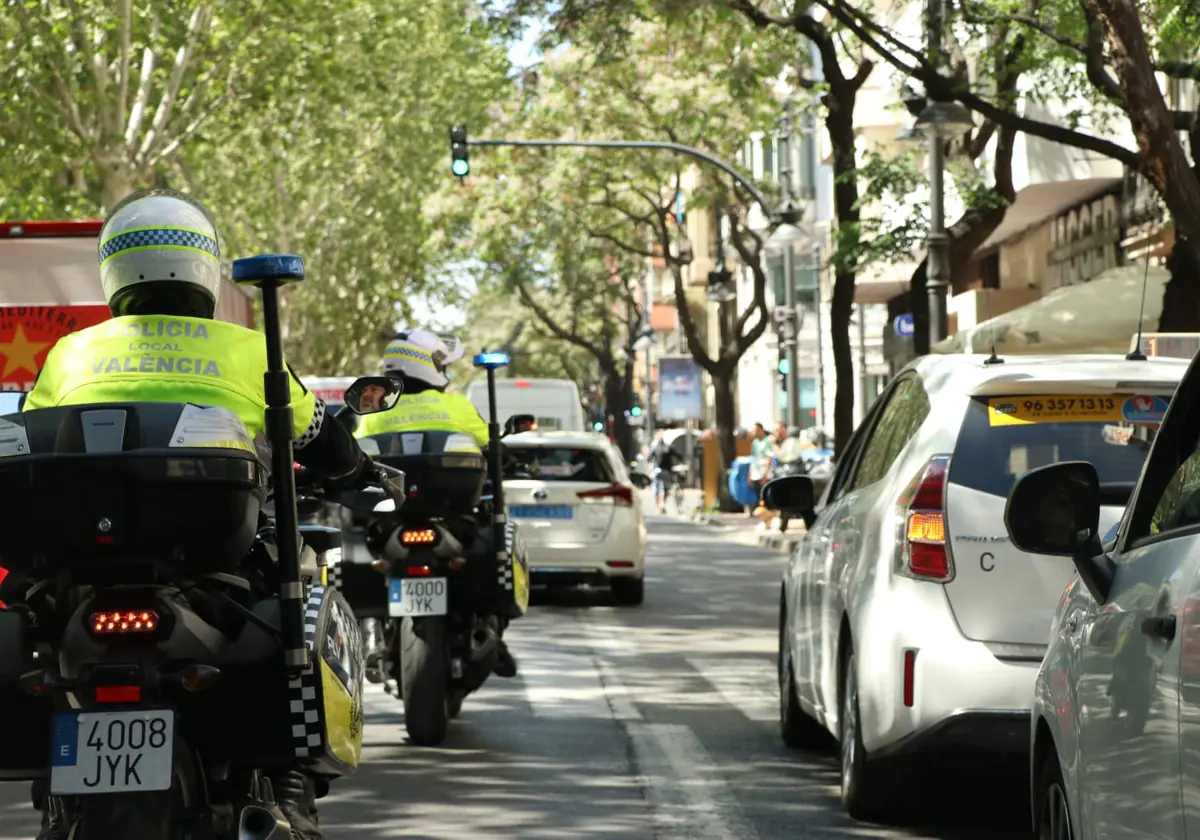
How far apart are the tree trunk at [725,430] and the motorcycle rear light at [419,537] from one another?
1336 inches

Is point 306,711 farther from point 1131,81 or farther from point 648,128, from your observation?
point 648,128

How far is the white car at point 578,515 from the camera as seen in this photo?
19.9 meters

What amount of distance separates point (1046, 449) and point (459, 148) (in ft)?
79.4

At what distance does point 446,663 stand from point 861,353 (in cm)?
4178

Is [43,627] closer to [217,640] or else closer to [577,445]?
[217,640]

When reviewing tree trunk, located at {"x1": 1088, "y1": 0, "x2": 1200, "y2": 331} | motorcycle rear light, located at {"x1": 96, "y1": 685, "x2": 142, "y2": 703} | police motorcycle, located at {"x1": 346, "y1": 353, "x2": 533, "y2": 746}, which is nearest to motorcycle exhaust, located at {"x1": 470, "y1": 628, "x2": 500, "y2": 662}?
police motorcycle, located at {"x1": 346, "y1": 353, "x2": 533, "y2": 746}

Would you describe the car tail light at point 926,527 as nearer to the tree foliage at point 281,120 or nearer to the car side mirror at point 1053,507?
the car side mirror at point 1053,507

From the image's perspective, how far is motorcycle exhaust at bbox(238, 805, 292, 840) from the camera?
16.6 feet

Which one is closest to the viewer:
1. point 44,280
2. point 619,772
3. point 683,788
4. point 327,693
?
point 327,693

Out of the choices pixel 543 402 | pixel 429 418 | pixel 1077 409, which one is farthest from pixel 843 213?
pixel 1077 409

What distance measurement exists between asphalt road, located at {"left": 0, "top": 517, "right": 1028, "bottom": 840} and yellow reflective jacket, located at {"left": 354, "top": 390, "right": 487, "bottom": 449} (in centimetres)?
140

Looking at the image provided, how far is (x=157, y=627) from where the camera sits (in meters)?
4.93

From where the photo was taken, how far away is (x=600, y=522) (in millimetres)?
19984

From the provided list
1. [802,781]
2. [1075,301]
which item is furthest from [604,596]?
[802,781]
